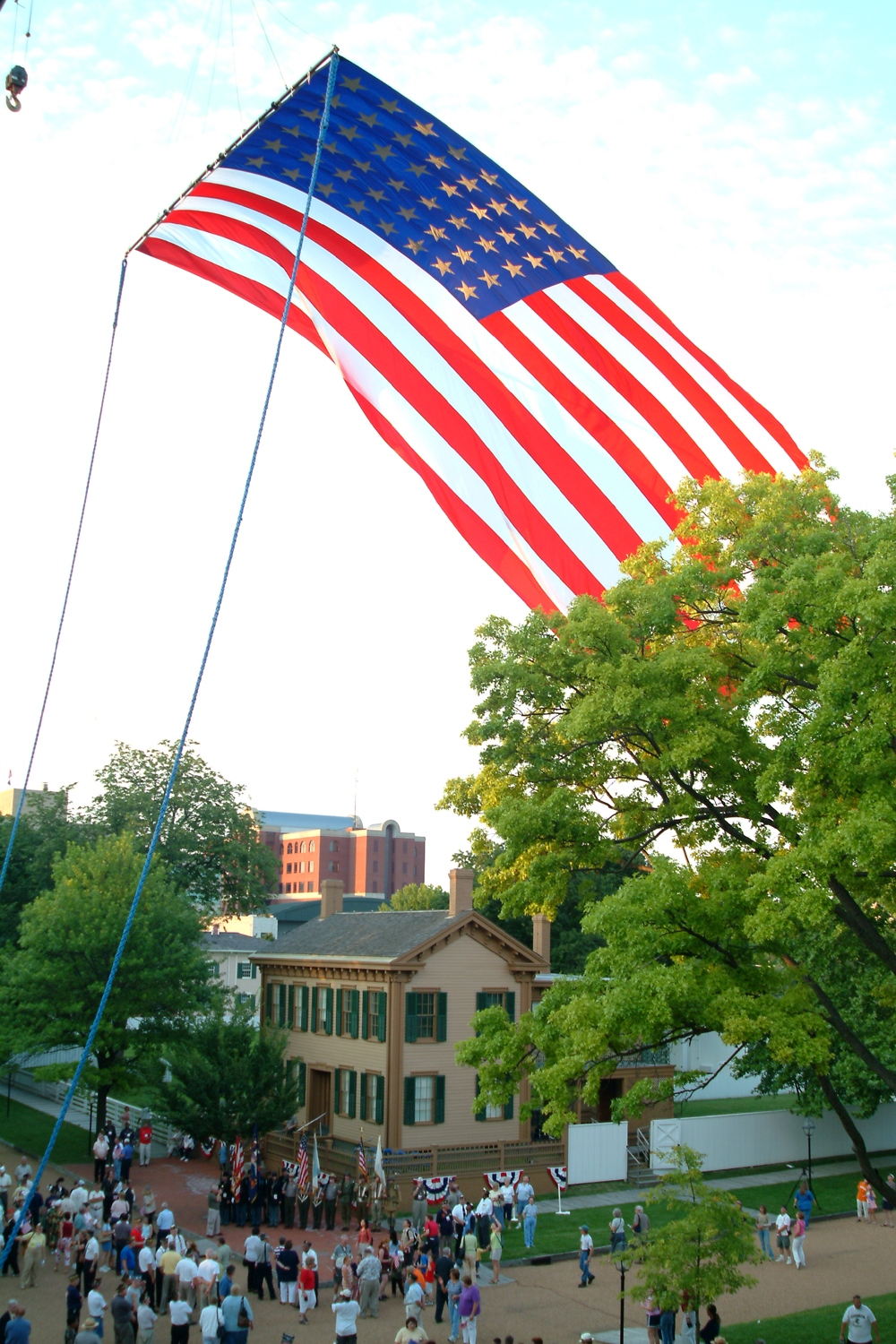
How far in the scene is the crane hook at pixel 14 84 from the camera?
35.6ft

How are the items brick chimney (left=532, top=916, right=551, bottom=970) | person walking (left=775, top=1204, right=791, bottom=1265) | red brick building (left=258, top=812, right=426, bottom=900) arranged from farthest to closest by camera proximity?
red brick building (left=258, top=812, right=426, bottom=900)
brick chimney (left=532, top=916, right=551, bottom=970)
person walking (left=775, top=1204, right=791, bottom=1265)

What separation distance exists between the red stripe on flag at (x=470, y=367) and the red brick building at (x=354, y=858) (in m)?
122

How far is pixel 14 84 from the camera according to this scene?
35.7ft

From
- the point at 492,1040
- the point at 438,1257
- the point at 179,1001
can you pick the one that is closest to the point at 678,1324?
the point at 438,1257

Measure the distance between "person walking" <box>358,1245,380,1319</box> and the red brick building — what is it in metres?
118

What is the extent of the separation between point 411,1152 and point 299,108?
25.4 meters

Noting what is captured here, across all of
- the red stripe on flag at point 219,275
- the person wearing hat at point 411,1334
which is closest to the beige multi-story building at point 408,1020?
the person wearing hat at point 411,1334

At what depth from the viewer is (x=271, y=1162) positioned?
112ft

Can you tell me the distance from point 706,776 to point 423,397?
7336 millimetres

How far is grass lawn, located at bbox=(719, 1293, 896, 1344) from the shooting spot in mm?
19281

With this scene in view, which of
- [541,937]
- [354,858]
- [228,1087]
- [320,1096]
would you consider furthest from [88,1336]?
[354,858]

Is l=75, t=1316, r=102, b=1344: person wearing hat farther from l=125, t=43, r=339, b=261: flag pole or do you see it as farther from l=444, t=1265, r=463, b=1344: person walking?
l=125, t=43, r=339, b=261: flag pole

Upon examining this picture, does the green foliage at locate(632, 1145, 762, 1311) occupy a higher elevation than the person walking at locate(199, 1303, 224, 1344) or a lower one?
higher

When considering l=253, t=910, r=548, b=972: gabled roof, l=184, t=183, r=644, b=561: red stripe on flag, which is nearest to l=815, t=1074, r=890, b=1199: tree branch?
l=184, t=183, r=644, b=561: red stripe on flag
